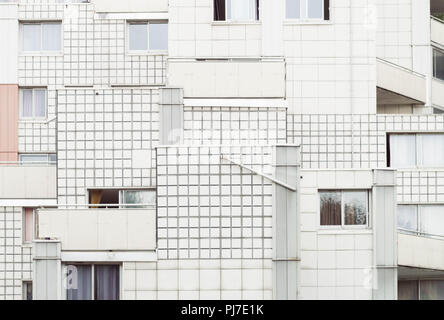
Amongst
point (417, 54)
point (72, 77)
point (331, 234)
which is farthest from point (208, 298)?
point (417, 54)

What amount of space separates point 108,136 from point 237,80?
4.45 metres

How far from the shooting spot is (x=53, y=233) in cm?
2841

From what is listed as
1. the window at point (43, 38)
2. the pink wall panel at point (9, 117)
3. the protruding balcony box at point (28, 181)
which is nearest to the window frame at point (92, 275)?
the protruding balcony box at point (28, 181)

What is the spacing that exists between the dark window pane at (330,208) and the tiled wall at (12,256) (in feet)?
40.0

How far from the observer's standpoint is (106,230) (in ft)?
92.2

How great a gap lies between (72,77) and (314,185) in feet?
40.7

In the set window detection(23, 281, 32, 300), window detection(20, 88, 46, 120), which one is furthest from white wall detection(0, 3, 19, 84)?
window detection(23, 281, 32, 300)

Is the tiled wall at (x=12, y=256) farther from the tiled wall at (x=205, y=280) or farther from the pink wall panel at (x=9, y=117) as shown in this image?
the tiled wall at (x=205, y=280)

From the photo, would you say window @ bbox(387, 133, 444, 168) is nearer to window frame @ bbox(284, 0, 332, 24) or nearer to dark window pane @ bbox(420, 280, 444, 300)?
dark window pane @ bbox(420, 280, 444, 300)

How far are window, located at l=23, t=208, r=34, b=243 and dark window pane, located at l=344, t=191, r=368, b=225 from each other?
12721mm

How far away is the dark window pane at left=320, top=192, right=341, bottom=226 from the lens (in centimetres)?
2961

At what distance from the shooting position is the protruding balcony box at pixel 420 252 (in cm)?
3262

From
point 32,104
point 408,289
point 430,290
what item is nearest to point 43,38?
point 32,104
